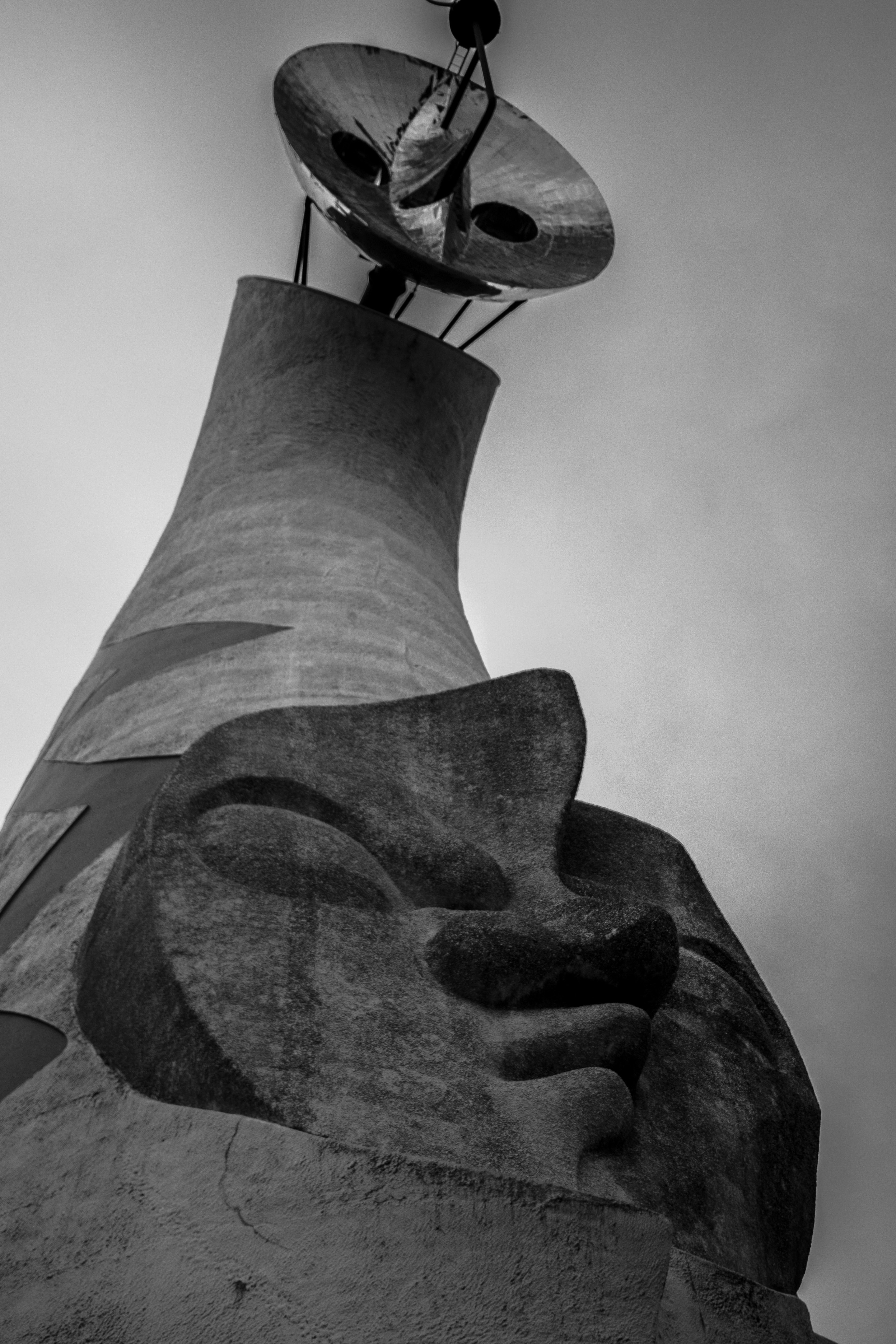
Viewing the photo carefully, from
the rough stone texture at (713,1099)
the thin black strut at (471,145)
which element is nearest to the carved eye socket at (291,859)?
the rough stone texture at (713,1099)

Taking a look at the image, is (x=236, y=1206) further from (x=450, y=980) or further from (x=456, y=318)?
(x=456, y=318)

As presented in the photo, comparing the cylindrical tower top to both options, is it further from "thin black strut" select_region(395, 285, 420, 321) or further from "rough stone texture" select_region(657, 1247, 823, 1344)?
"rough stone texture" select_region(657, 1247, 823, 1344)

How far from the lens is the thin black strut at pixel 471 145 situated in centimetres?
862

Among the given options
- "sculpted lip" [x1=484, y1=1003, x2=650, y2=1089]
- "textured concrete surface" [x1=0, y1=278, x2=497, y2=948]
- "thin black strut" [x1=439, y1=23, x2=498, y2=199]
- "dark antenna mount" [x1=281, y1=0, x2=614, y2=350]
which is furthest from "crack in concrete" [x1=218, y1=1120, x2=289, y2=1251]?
"thin black strut" [x1=439, y1=23, x2=498, y2=199]

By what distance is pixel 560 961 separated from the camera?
11.9 ft

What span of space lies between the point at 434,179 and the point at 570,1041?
6.78 metres

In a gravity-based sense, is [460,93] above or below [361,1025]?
above

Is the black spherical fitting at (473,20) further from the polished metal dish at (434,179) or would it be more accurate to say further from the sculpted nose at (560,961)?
the sculpted nose at (560,961)

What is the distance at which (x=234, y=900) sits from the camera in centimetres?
344

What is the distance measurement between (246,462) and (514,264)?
2.45 m

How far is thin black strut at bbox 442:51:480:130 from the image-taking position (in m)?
9.28

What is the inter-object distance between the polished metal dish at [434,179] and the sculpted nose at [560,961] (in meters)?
5.47

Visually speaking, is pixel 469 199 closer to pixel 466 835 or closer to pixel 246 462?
pixel 246 462

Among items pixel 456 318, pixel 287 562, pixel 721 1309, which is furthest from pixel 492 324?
pixel 721 1309
